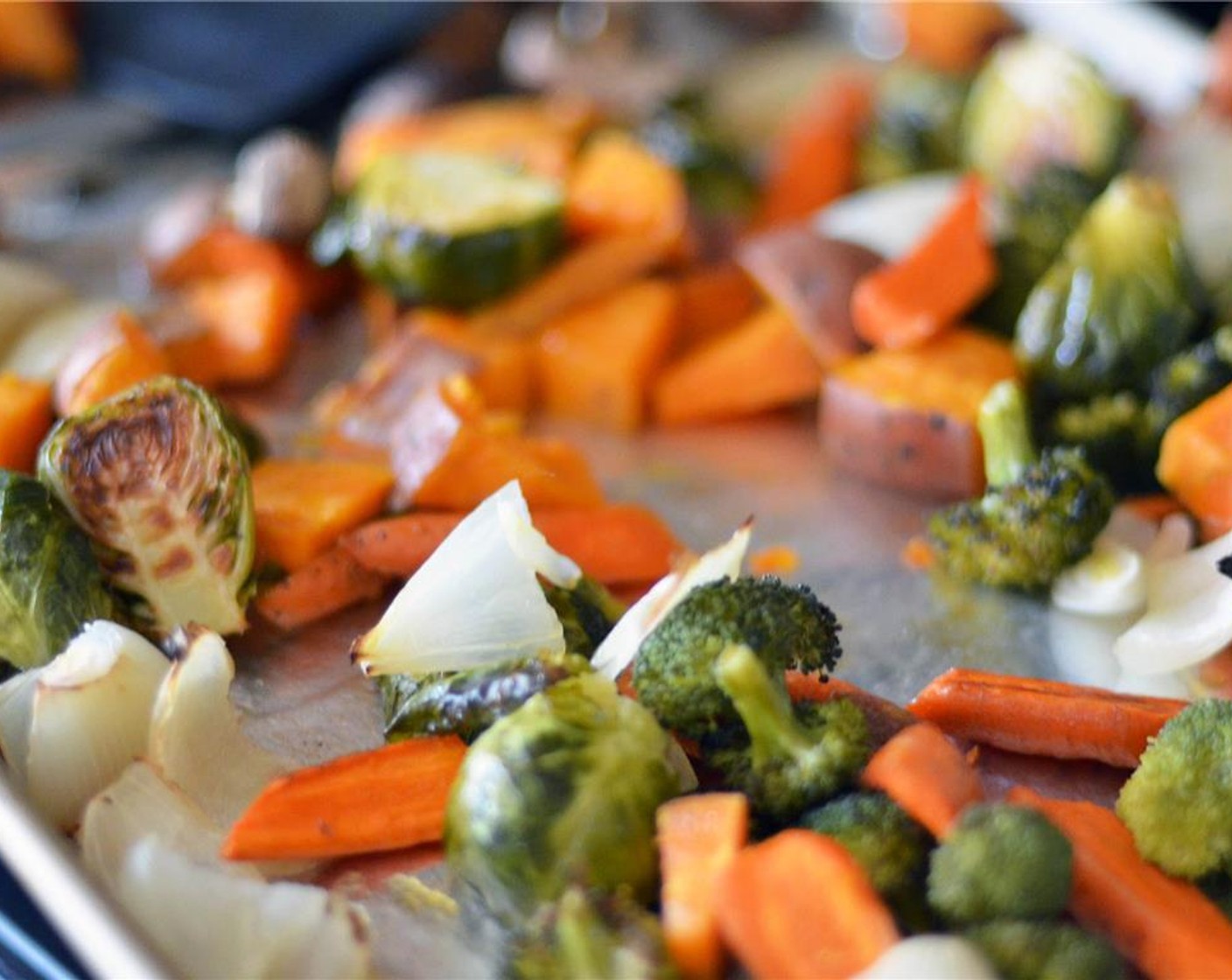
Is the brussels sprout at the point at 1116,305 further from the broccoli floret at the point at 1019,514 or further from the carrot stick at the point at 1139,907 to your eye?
the carrot stick at the point at 1139,907

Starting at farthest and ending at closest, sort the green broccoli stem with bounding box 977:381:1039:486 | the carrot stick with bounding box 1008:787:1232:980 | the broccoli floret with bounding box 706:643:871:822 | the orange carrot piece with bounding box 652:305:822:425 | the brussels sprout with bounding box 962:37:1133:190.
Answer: the brussels sprout with bounding box 962:37:1133:190 → the orange carrot piece with bounding box 652:305:822:425 → the green broccoli stem with bounding box 977:381:1039:486 → the broccoli floret with bounding box 706:643:871:822 → the carrot stick with bounding box 1008:787:1232:980

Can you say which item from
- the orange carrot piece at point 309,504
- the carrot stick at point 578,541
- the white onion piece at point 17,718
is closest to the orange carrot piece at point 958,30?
the carrot stick at point 578,541

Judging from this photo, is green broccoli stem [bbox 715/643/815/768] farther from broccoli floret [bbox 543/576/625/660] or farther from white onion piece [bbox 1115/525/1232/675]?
white onion piece [bbox 1115/525/1232/675]

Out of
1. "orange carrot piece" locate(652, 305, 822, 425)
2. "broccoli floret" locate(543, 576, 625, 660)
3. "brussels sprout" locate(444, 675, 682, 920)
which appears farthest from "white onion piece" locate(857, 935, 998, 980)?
"orange carrot piece" locate(652, 305, 822, 425)

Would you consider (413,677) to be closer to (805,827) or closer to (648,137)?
(805,827)

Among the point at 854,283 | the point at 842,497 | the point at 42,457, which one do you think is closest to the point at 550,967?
the point at 42,457

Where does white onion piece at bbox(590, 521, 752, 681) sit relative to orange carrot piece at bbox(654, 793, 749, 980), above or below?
above

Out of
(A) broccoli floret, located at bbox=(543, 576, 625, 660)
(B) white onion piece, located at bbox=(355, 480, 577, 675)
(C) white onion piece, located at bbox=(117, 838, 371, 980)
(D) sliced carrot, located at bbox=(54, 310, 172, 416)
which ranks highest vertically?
(D) sliced carrot, located at bbox=(54, 310, 172, 416)
